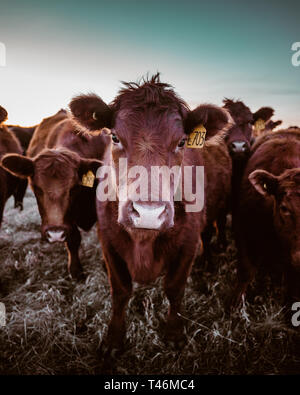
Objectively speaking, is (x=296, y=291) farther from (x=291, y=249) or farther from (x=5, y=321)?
(x=5, y=321)

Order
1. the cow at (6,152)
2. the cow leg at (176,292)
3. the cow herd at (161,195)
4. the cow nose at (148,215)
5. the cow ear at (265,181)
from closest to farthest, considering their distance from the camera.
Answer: the cow nose at (148,215) → the cow herd at (161,195) → the cow ear at (265,181) → the cow leg at (176,292) → the cow at (6,152)

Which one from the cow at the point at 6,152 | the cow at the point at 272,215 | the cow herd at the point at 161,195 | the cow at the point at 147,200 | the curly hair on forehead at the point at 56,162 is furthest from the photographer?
the cow at the point at 6,152

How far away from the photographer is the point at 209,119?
8.31ft

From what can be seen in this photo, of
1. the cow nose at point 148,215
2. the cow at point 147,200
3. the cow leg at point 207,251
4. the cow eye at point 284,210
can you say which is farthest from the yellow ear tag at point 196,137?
the cow leg at point 207,251

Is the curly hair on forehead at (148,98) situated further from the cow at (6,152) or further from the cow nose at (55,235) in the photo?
the cow at (6,152)

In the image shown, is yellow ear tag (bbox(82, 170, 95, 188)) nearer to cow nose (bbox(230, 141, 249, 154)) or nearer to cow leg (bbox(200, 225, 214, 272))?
cow leg (bbox(200, 225, 214, 272))

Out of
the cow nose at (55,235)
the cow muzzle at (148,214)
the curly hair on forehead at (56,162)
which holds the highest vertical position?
the curly hair on forehead at (56,162)

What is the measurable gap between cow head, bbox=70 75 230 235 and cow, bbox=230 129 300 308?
819mm

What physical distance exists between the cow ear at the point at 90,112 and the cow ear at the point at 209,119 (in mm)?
703

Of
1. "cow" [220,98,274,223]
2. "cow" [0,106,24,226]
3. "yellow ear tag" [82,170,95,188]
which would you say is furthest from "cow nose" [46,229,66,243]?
"cow" [220,98,274,223]

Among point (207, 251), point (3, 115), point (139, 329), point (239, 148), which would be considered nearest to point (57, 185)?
point (3, 115)

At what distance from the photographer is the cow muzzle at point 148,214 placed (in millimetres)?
1773

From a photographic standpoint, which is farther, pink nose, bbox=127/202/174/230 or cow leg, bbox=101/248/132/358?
cow leg, bbox=101/248/132/358

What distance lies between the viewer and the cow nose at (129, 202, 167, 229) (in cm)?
177
